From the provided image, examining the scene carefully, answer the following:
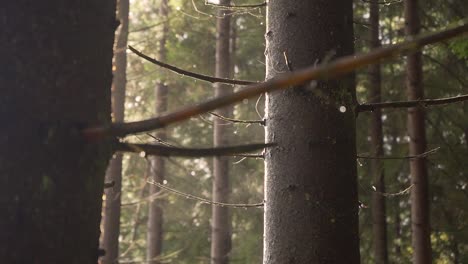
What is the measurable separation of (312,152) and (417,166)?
19.0 ft

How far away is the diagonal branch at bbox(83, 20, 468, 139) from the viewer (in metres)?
1.17

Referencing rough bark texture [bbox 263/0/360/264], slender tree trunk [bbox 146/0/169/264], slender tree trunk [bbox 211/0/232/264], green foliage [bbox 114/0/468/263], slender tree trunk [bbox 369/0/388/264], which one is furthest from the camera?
slender tree trunk [bbox 146/0/169/264]

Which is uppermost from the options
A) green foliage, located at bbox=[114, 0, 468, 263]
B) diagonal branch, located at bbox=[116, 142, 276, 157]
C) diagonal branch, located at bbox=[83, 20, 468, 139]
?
green foliage, located at bbox=[114, 0, 468, 263]

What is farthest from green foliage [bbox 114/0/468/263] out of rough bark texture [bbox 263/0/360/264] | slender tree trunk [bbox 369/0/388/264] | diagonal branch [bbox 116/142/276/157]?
diagonal branch [bbox 116/142/276/157]

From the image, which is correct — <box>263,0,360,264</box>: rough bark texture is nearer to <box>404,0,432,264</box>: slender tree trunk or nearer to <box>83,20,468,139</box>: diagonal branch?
<box>83,20,468,139</box>: diagonal branch

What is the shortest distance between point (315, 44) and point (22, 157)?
6.38 feet

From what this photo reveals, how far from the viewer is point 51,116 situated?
4.46 ft

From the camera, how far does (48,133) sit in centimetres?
135

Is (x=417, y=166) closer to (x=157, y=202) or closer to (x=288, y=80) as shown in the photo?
(x=288, y=80)

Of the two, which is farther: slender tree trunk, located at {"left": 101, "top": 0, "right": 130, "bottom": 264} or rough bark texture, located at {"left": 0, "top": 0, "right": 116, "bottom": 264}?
slender tree trunk, located at {"left": 101, "top": 0, "right": 130, "bottom": 264}

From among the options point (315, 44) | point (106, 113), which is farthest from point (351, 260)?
point (106, 113)

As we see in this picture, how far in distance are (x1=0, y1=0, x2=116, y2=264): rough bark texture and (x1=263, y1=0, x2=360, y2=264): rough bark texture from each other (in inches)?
62.3

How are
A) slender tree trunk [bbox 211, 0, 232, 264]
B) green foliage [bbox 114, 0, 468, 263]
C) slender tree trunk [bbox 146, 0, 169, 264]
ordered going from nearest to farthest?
green foliage [bbox 114, 0, 468, 263], slender tree trunk [bbox 211, 0, 232, 264], slender tree trunk [bbox 146, 0, 169, 264]

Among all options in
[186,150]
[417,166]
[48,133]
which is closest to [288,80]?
[186,150]
